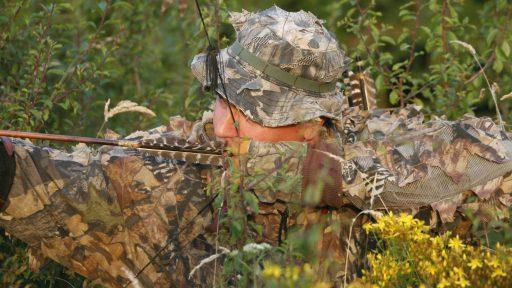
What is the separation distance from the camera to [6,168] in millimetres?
3420

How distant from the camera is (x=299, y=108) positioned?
3678 millimetres

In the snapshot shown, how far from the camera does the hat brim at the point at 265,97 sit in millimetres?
3643

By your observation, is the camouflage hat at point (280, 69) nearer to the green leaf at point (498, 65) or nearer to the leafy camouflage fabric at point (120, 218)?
the leafy camouflage fabric at point (120, 218)

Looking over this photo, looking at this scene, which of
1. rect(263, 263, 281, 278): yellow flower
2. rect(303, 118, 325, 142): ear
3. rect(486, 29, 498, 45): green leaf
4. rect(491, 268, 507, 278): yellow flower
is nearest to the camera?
rect(263, 263, 281, 278): yellow flower

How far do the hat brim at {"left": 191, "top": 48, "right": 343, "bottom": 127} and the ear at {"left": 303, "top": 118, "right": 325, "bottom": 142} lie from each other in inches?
2.2

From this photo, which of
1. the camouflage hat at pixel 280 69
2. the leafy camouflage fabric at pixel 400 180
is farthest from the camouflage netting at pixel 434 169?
the camouflage hat at pixel 280 69

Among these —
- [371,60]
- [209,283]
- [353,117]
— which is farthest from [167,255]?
[371,60]

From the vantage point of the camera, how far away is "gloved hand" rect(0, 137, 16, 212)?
134 inches

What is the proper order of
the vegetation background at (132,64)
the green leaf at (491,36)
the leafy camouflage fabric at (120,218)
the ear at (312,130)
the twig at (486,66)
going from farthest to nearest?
the green leaf at (491,36) < the twig at (486,66) < the vegetation background at (132,64) < the ear at (312,130) < the leafy camouflage fabric at (120,218)

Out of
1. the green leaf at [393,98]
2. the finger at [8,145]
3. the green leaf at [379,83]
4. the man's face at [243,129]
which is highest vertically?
the green leaf at [379,83]

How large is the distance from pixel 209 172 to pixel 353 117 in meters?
Result: 0.88

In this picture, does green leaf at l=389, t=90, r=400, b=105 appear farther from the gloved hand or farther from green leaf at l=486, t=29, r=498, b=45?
the gloved hand

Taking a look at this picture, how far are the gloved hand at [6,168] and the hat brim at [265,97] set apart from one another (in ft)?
2.60

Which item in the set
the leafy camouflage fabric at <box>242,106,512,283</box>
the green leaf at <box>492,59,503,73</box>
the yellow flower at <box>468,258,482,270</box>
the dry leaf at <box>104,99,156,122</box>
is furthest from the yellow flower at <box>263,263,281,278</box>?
the green leaf at <box>492,59,503,73</box>
